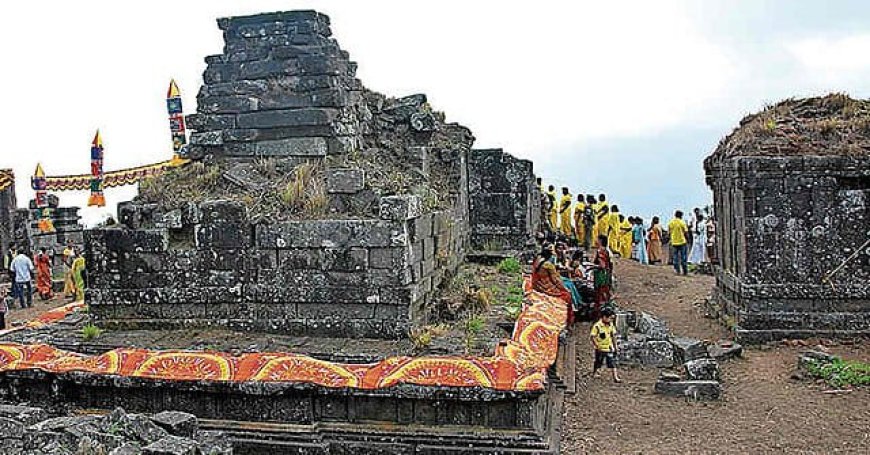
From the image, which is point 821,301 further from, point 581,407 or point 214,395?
point 214,395

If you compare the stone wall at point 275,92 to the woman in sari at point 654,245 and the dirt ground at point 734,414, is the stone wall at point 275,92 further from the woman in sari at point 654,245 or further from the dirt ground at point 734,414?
the woman in sari at point 654,245

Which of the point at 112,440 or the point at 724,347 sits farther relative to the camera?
the point at 724,347

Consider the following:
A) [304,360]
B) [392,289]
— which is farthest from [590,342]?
[304,360]

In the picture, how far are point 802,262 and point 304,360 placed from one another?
7.78 meters

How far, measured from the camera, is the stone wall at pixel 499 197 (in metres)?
17.9

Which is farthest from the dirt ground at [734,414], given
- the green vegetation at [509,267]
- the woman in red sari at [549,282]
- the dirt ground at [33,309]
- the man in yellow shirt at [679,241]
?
the dirt ground at [33,309]

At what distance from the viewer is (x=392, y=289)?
8.63 metres

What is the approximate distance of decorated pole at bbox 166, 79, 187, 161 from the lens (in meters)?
15.6

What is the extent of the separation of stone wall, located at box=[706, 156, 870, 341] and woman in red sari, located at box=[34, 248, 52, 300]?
14.9 meters

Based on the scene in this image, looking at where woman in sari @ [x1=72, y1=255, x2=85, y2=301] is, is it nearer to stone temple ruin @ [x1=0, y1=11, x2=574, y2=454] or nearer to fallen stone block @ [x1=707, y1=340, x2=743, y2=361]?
stone temple ruin @ [x1=0, y1=11, x2=574, y2=454]

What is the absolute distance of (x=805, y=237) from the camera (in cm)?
1187

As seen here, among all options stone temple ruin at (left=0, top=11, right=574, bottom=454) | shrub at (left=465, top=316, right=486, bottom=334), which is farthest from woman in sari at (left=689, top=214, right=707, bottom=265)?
shrub at (left=465, top=316, right=486, bottom=334)

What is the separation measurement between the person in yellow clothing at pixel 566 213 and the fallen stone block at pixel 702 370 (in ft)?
37.8

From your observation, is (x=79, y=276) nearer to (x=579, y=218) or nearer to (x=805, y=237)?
(x=579, y=218)
